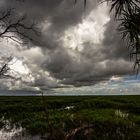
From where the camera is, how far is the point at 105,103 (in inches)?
1412

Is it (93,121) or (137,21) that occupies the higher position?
(137,21)

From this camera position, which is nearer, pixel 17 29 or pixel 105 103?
pixel 17 29

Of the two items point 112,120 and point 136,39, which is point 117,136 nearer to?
point 112,120

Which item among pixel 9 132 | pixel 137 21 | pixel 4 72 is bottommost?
pixel 9 132

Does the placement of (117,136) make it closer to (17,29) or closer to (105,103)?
(17,29)

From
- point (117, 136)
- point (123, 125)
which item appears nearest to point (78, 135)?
point (117, 136)

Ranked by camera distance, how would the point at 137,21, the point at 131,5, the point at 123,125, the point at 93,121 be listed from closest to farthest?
the point at 131,5 < the point at 137,21 < the point at 123,125 < the point at 93,121

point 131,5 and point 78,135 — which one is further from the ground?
point 131,5

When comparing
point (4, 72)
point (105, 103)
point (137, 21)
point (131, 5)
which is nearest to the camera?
point (131, 5)

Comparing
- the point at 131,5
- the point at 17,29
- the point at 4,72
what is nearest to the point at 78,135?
the point at 4,72

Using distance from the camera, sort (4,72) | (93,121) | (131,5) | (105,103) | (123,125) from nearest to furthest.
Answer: (131,5)
(4,72)
(123,125)
(93,121)
(105,103)

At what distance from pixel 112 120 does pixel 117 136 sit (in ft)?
13.1

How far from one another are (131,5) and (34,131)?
11.8 metres

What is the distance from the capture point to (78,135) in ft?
52.4
